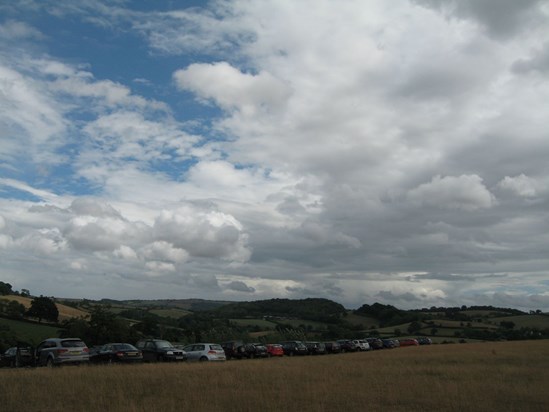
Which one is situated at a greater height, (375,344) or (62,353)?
(62,353)

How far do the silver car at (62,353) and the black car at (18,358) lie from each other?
3.19 m

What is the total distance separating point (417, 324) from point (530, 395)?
92.6 metres

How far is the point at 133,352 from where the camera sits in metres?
31.6

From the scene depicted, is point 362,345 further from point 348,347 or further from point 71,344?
point 71,344

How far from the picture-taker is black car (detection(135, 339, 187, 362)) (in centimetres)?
3247

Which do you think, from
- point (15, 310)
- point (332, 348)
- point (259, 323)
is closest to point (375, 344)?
point (332, 348)

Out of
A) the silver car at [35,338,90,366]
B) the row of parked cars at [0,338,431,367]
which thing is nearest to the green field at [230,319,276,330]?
the row of parked cars at [0,338,431,367]

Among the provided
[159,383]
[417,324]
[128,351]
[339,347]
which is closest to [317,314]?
[417,324]

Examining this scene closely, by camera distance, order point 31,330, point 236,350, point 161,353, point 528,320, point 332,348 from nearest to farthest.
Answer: point 161,353, point 236,350, point 332,348, point 31,330, point 528,320

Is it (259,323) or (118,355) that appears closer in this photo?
(118,355)

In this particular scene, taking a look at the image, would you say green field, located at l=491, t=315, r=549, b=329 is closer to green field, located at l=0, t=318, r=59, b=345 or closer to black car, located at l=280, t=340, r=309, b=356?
black car, located at l=280, t=340, r=309, b=356

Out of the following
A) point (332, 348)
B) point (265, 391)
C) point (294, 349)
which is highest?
point (265, 391)

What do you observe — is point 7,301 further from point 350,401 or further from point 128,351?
point 350,401

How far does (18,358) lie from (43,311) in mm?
46162
